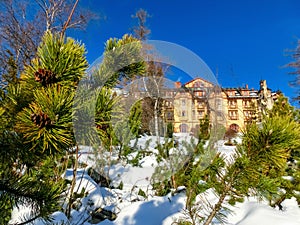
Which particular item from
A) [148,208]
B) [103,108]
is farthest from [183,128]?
[148,208]

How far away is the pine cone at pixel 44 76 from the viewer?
465 millimetres

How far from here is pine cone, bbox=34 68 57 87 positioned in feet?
1.53

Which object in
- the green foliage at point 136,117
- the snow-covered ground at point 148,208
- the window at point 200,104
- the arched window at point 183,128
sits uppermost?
the window at point 200,104

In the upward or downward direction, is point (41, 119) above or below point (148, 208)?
above

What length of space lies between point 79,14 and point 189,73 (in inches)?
282

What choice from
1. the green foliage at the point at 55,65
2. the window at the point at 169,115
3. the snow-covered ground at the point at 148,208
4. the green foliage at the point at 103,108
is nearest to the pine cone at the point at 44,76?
the green foliage at the point at 55,65

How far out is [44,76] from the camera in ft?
1.53

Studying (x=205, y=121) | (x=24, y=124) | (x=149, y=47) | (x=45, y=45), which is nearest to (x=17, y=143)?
(x=24, y=124)

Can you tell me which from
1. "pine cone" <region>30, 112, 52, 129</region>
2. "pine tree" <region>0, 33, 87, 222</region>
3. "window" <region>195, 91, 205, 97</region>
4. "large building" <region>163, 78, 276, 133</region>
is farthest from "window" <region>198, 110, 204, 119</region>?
"pine cone" <region>30, 112, 52, 129</region>

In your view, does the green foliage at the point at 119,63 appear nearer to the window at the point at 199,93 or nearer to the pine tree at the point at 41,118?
the pine tree at the point at 41,118

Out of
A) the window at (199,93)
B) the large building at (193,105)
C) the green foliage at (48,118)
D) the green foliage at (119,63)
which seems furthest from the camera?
the window at (199,93)

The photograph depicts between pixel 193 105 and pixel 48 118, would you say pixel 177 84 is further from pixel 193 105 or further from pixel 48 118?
pixel 48 118

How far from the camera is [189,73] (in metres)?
0.78

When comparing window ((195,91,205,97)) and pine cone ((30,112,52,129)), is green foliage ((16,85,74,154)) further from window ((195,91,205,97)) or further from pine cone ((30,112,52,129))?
window ((195,91,205,97))
